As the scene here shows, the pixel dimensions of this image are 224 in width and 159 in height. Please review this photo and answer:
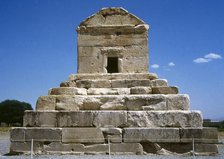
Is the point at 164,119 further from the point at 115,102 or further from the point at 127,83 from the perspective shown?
the point at 127,83

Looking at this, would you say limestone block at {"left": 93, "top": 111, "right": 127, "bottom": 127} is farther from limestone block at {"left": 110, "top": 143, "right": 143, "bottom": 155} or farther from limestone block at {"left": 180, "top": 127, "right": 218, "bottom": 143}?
limestone block at {"left": 180, "top": 127, "right": 218, "bottom": 143}

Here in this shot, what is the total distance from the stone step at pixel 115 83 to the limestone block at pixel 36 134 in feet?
7.43

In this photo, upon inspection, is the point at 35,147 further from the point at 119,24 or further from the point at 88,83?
the point at 119,24

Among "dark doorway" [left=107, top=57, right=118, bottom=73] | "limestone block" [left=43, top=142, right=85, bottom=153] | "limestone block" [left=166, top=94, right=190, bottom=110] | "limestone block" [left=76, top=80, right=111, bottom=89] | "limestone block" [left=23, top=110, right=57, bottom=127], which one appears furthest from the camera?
"dark doorway" [left=107, top=57, right=118, bottom=73]

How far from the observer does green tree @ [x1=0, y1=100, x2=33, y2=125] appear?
173ft

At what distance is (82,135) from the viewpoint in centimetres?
796

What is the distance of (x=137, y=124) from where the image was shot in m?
8.02

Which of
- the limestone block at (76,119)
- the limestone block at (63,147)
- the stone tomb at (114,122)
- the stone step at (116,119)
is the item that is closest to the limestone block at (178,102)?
the stone tomb at (114,122)

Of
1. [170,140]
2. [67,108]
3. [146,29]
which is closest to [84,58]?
[146,29]

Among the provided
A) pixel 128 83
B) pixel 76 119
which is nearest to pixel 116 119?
pixel 76 119

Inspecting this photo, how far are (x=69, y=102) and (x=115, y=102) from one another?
4.55 feet

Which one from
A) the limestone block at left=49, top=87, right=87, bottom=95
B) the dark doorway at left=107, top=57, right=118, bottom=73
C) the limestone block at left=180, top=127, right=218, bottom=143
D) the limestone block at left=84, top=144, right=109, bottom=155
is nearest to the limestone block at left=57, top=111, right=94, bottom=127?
the limestone block at left=84, top=144, right=109, bottom=155

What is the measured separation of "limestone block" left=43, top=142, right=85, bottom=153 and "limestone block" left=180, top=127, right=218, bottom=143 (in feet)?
9.32

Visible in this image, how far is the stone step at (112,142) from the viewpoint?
7.70m
